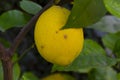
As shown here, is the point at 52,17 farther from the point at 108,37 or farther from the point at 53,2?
the point at 108,37

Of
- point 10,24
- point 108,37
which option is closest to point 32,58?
point 108,37

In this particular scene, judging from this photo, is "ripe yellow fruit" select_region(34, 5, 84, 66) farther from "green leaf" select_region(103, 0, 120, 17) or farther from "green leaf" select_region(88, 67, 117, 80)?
"green leaf" select_region(88, 67, 117, 80)

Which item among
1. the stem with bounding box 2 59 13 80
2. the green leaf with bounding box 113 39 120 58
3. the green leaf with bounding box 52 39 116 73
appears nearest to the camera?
the stem with bounding box 2 59 13 80

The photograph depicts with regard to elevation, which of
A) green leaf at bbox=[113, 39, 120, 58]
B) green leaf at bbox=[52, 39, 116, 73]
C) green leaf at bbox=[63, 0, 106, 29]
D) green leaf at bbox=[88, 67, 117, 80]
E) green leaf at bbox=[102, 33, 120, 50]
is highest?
green leaf at bbox=[63, 0, 106, 29]

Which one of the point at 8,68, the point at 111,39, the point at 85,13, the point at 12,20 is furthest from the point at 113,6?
the point at 111,39

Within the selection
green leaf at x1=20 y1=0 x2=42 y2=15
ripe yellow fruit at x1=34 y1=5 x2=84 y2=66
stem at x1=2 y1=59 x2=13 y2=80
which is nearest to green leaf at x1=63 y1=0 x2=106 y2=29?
ripe yellow fruit at x1=34 y1=5 x2=84 y2=66

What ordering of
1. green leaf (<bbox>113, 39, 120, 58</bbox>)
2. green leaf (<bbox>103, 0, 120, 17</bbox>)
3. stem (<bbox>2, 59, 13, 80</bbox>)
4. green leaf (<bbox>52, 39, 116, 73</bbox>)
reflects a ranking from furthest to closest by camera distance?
green leaf (<bbox>113, 39, 120, 58</bbox>), green leaf (<bbox>52, 39, 116, 73</bbox>), stem (<bbox>2, 59, 13, 80</bbox>), green leaf (<bbox>103, 0, 120, 17</bbox>)
